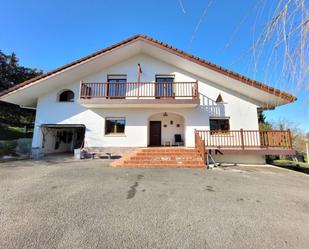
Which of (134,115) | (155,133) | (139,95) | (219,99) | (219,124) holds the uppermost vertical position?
(139,95)

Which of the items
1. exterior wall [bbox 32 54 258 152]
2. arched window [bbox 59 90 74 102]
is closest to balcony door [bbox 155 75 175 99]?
exterior wall [bbox 32 54 258 152]

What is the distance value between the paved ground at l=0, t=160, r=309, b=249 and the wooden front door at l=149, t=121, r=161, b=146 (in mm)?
6452

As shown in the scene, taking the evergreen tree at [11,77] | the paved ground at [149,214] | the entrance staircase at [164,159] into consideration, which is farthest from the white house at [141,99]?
the evergreen tree at [11,77]

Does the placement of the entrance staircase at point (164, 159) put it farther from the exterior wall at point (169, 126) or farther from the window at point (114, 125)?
the exterior wall at point (169, 126)

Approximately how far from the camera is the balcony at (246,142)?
836cm

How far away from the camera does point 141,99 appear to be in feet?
30.6

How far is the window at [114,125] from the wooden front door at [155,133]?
2.37 m

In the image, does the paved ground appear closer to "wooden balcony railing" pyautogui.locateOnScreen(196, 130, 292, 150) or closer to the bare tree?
the bare tree

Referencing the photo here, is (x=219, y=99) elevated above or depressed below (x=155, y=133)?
above

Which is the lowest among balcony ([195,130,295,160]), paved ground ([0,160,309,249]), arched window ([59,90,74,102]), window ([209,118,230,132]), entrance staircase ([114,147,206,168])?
paved ground ([0,160,309,249])

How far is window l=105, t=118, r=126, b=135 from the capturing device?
1017cm

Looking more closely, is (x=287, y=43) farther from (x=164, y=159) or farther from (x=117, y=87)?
(x=117, y=87)

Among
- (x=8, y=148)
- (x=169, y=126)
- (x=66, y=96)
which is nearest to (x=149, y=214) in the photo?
(x=169, y=126)

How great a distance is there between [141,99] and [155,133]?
3285 mm
